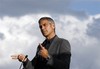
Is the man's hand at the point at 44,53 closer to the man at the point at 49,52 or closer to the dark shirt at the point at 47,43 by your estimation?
the man at the point at 49,52

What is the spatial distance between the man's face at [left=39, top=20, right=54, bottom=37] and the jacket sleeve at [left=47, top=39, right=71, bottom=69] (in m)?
0.40

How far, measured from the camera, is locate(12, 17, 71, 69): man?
48.1ft

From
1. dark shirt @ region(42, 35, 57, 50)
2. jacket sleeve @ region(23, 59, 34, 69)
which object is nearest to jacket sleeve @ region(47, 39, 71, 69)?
dark shirt @ region(42, 35, 57, 50)

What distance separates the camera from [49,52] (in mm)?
14984

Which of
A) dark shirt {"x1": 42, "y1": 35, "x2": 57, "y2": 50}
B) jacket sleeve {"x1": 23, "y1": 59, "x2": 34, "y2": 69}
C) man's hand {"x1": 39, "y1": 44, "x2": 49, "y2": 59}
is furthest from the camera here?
jacket sleeve {"x1": 23, "y1": 59, "x2": 34, "y2": 69}

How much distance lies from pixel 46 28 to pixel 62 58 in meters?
0.84

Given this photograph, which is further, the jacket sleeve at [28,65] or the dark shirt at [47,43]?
the jacket sleeve at [28,65]

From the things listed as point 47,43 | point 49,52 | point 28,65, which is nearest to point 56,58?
point 49,52

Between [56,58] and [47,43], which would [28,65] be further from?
[56,58]

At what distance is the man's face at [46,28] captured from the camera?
594 inches

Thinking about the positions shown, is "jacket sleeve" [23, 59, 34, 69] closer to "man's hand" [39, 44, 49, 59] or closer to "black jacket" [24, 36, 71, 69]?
"black jacket" [24, 36, 71, 69]

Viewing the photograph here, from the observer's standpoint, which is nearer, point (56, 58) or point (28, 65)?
point (56, 58)

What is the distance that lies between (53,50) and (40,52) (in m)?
0.46

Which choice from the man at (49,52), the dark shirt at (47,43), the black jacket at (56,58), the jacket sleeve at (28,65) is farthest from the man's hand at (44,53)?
the jacket sleeve at (28,65)
